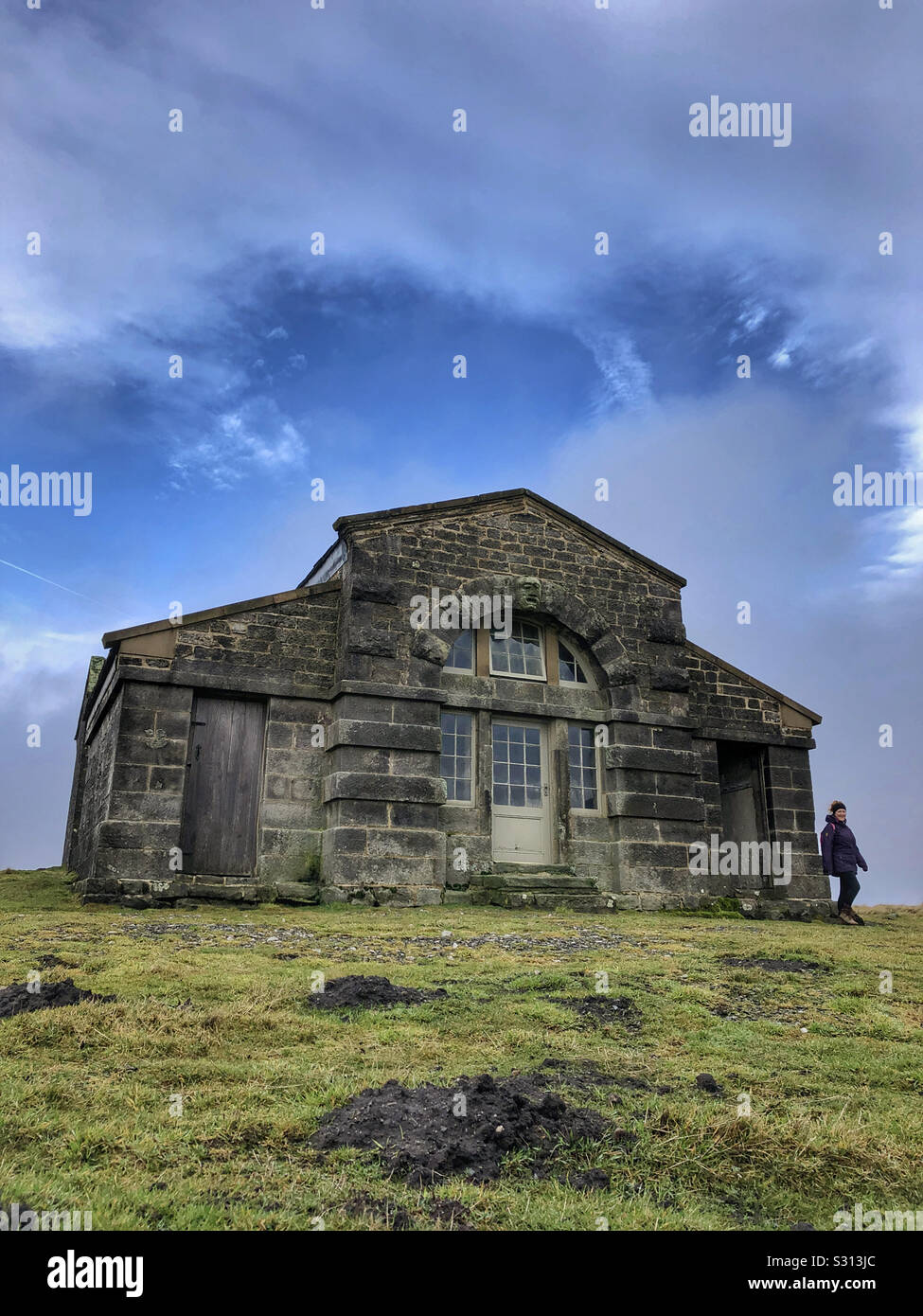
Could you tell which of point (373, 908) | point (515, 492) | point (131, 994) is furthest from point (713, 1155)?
point (515, 492)

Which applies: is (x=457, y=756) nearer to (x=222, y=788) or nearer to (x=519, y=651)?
(x=519, y=651)

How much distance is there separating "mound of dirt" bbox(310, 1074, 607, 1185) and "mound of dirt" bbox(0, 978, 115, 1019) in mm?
2407

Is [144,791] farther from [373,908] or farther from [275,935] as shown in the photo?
[275,935]

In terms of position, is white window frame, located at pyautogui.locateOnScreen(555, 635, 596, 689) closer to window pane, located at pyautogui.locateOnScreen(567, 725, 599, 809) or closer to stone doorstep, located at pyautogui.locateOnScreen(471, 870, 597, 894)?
window pane, located at pyautogui.locateOnScreen(567, 725, 599, 809)

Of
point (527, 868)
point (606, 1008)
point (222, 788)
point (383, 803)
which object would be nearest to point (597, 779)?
point (527, 868)

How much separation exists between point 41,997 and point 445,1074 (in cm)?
269

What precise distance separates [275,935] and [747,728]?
35.0 ft

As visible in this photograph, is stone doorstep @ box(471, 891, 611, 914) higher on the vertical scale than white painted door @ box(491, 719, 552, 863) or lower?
lower

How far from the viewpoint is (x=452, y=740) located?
14.8m

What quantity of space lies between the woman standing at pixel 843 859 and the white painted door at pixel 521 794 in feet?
16.7

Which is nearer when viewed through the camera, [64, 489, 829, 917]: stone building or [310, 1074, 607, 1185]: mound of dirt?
[310, 1074, 607, 1185]: mound of dirt

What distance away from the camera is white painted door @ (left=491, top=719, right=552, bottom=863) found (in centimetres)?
1491

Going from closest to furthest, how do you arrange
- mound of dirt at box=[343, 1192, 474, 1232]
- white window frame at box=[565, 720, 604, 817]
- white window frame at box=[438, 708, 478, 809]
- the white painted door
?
mound of dirt at box=[343, 1192, 474, 1232]
white window frame at box=[438, 708, 478, 809]
the white painted door
white window frame at box=[565, 720, 604, 817]

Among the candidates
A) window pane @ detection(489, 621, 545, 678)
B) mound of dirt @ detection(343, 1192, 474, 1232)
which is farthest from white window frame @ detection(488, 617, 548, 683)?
mound of dirt @ detection(343, 1192, 474, 1232)
